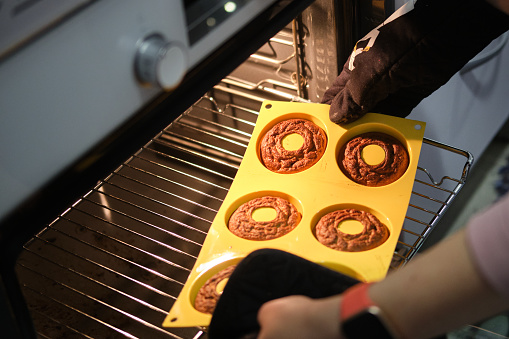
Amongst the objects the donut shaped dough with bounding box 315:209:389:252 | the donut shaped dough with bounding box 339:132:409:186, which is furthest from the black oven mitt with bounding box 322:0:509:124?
the donut shaped dough with bounding box 315:209:389:252

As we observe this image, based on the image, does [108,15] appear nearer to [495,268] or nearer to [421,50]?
[495,268]

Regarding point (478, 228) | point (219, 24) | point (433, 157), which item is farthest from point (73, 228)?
point (478, 228)

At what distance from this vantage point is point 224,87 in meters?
1.45

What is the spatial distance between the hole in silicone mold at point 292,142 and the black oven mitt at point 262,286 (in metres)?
0.32

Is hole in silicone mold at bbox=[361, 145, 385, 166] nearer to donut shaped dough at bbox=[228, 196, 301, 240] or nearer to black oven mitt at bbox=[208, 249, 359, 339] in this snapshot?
donut shaped dough at bbox=[228, 196, 301, 240]

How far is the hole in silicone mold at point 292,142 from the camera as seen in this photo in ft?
3.63

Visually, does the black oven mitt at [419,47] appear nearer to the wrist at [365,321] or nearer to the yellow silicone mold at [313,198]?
the yellow silicone mold at [313,198]

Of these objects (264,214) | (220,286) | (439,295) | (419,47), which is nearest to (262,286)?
(220,286)

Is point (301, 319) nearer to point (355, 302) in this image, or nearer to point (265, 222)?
point (355, 302)

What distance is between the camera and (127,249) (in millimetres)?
1280

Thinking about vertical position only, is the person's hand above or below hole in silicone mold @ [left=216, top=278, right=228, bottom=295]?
below

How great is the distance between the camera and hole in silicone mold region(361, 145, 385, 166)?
3.52 feet

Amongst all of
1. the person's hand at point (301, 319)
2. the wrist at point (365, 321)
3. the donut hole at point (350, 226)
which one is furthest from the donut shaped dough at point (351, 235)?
the wrist at point (365, 321)

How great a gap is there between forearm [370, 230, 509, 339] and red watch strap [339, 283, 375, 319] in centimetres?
1
